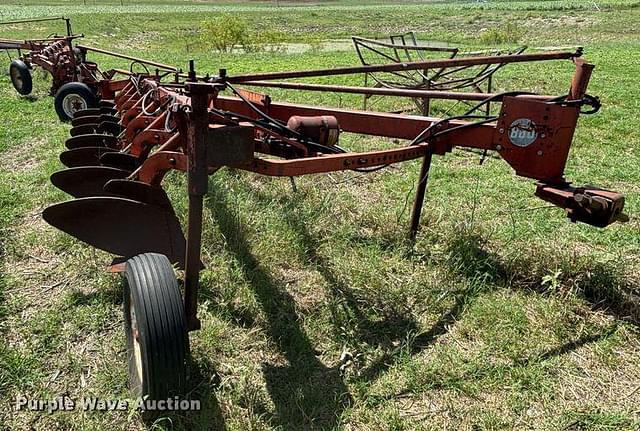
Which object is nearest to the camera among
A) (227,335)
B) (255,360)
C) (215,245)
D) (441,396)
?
(441,396)

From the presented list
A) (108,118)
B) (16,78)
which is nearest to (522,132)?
(108,118)

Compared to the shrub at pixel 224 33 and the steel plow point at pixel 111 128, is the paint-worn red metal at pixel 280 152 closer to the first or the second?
the steel plow point at pixel 111 128

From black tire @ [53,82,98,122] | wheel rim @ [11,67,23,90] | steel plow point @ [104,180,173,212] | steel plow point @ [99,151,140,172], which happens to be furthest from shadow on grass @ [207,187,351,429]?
wheel rim @ [11,67,23,90]

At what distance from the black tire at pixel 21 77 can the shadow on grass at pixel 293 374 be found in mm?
→ 7198

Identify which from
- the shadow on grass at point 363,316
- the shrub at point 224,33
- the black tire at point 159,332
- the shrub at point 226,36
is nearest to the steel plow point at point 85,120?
the shadow on grass at point 363,316

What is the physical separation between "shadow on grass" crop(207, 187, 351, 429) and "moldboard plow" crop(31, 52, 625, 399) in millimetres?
488

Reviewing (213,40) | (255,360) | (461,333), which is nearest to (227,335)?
(255,360)

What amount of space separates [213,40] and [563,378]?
Answer: 21.7 metres

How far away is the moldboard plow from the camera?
2.31 m

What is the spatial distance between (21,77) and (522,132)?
8750mm

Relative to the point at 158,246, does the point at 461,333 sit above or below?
below

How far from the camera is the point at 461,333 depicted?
2994 millimetres

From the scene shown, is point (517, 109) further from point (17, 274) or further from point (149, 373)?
point (17, 274)

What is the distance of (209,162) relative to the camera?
239 cm
